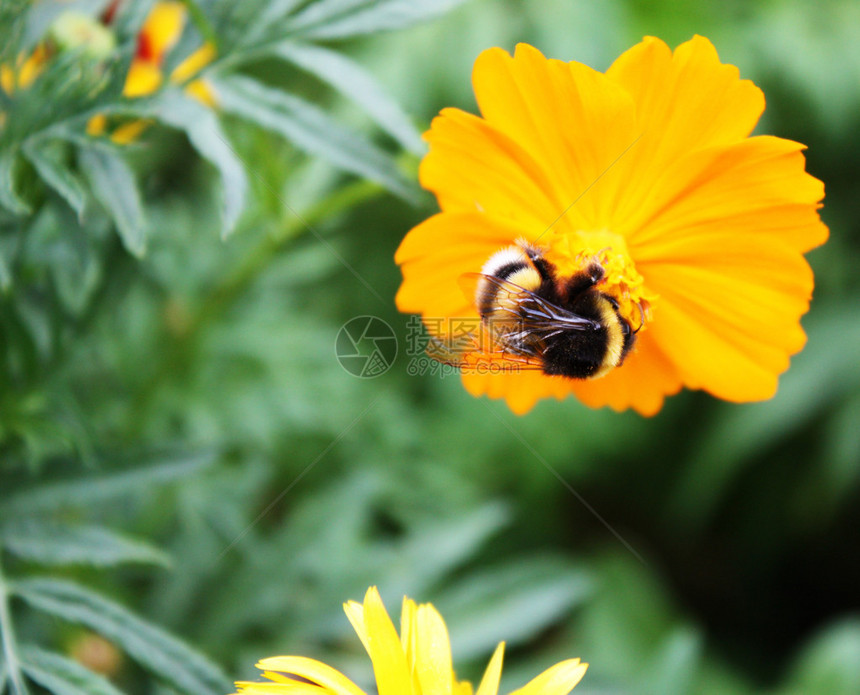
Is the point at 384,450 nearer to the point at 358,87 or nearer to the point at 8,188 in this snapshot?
the point at 358,87

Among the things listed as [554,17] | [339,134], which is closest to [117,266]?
[339,134]

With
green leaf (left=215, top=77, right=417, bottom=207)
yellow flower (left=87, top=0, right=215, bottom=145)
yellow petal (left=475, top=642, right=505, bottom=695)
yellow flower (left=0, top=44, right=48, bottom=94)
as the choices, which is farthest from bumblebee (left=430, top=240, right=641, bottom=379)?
yellow flower (left=0, top=44, right=48, bottom=94)

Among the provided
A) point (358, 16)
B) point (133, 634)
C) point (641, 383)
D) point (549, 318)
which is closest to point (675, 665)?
point (641, 383)

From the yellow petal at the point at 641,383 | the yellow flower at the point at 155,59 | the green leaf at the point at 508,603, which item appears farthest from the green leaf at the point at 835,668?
the yellow flower at the point at 155,59

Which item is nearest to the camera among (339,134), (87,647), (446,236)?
(446,236)

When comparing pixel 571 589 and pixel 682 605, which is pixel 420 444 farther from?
pixel 682 605

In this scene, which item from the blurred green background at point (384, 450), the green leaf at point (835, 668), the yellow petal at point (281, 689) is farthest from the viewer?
the green leaf at point (835, 668)

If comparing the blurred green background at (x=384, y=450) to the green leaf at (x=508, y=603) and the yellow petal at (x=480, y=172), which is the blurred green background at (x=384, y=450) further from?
the yellow petal at (x=480, y=172)
